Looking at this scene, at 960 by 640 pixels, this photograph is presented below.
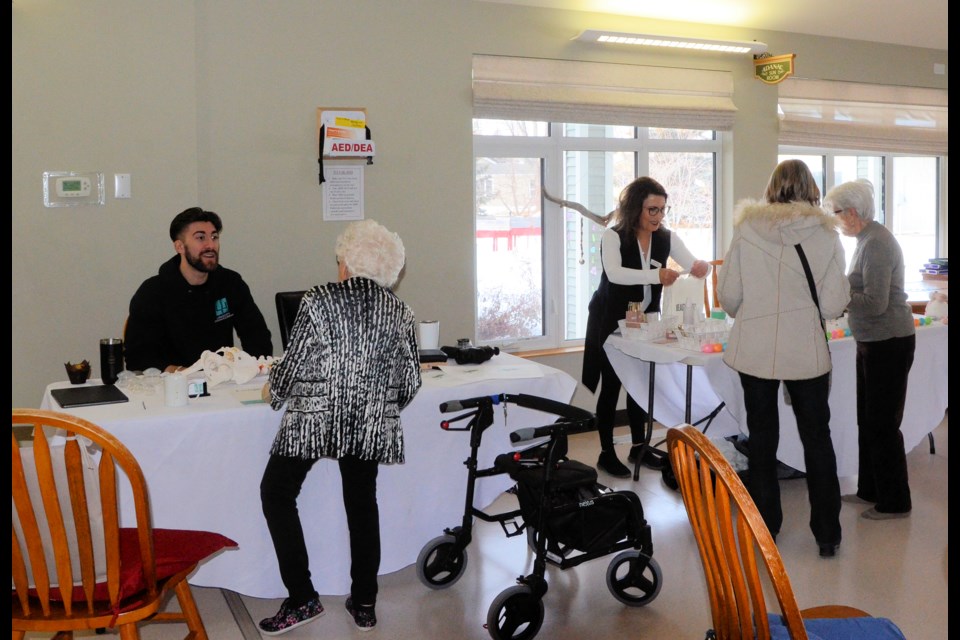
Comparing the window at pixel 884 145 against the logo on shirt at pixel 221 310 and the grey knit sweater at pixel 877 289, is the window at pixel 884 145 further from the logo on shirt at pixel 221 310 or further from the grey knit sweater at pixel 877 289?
the logo on shirt at pixel 221 310

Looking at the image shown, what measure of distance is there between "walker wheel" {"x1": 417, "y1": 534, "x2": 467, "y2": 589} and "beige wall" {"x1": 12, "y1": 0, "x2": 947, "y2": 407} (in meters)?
2.05

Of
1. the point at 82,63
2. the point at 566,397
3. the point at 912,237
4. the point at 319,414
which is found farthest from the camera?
the point at 912,237

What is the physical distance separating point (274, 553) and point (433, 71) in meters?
2.96

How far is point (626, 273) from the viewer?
168 inches

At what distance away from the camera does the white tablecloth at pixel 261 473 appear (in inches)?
107

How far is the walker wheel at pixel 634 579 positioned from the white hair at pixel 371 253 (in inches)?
47.3

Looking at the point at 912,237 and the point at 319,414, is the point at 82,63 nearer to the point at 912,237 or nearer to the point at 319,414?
the point at 319,414

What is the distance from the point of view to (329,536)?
2.97 m

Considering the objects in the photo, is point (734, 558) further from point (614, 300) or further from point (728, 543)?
point (614, 300)

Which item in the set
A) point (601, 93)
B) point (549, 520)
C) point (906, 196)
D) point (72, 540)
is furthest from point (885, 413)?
point (906, 196)

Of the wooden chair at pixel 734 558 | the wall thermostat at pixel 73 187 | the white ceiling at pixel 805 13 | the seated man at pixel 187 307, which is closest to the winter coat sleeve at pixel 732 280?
the wooden chair at pixel 734 558

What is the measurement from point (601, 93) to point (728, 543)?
4270mm

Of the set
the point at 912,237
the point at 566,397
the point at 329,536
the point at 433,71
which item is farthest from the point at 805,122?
the point at 329,536

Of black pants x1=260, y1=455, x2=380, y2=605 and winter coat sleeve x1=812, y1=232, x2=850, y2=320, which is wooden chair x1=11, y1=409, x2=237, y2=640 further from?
winter coat sleeve x1=812, y1=232, x2=850, y2=320
